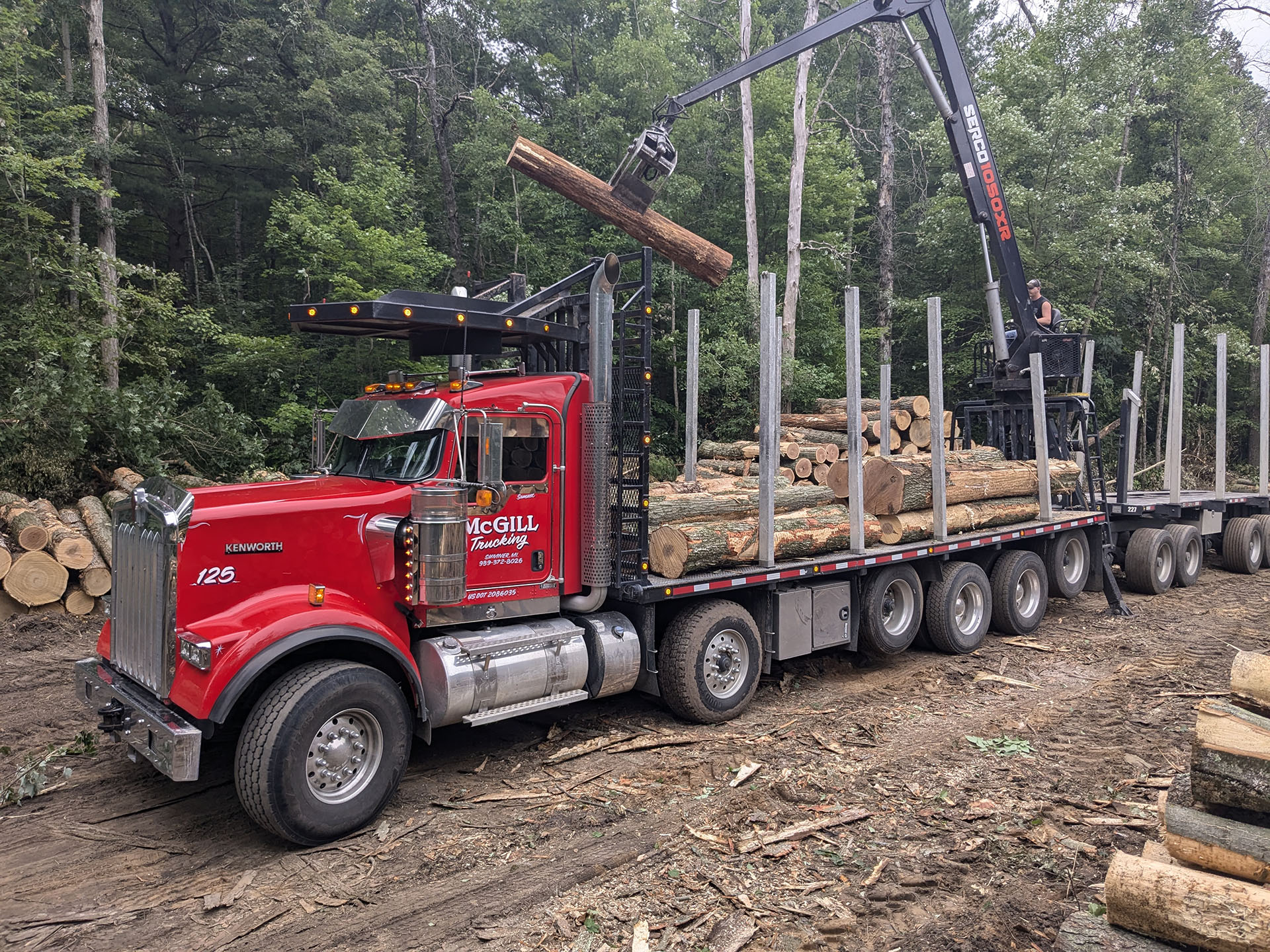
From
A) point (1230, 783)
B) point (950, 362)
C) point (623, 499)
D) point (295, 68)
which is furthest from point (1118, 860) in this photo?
point (295, 68)

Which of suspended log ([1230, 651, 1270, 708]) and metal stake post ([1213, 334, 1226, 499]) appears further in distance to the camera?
metal stake post ([1213, 334, 1226, 499])

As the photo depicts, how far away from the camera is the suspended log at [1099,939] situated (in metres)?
2.94

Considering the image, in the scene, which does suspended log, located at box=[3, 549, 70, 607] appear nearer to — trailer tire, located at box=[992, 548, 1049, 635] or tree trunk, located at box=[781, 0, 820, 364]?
trailer tire, located at box=[992, 548, 1049, 635]

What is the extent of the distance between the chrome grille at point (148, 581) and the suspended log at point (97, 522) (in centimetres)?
478

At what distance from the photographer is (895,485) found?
27.7 ft

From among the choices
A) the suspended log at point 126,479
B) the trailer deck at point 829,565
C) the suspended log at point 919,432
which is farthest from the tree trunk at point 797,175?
the suspended log at point 126,479

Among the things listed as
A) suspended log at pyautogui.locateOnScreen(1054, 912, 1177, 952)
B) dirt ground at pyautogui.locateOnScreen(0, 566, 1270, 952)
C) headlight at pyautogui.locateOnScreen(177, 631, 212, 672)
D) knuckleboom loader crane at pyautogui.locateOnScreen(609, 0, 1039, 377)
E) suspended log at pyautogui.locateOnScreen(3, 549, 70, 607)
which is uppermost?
knuckleboom loader crane at pyautogui.locateOnScreen(609, 0, 1039, 377)

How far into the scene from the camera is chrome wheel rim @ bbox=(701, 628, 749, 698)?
22.2 ft

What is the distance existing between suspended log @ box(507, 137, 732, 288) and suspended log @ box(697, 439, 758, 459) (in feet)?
17.3

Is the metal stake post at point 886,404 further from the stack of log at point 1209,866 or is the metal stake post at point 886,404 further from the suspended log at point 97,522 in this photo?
the suspended log at point 97,522

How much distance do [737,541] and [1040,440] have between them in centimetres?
538

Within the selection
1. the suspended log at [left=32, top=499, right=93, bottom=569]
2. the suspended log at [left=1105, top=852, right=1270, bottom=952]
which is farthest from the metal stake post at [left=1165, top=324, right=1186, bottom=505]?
the suspended log at [left=32, top=499, right=93, bottom=569]

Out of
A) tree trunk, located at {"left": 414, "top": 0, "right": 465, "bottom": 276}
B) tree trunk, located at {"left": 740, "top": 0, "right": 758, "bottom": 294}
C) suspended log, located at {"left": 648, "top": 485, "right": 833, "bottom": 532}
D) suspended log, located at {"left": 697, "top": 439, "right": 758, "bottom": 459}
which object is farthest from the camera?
tree trunk, located at {"left": 740, "top": 0, "right": 758, "bottom": 294}

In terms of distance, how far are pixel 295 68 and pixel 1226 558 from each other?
2249 centimetres
